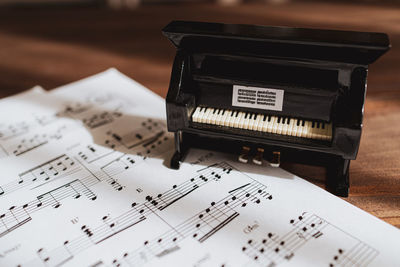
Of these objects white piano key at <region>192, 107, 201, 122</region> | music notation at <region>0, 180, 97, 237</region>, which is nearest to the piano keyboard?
white piano key at <region>192, 107, 201, 122</region>

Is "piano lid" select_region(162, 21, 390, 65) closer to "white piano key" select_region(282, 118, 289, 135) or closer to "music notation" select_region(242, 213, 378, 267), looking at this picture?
"white piano key" select_region(282, 118, 289, 135)

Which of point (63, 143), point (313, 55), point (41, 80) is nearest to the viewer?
point (313, 55)

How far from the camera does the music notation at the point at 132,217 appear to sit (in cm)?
102

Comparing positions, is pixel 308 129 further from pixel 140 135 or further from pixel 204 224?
pixel 140 135

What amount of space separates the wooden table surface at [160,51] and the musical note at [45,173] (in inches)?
25.7

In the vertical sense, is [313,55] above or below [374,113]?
above

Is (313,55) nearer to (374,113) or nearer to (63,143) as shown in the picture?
(374,113)

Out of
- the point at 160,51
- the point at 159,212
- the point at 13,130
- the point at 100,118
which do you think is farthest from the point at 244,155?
the point at 160,51

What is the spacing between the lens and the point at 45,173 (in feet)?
4.37

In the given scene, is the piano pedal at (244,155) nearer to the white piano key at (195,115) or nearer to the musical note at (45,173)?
the white piano key at (195,115)

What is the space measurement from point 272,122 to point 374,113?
66cm

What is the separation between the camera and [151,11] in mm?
2979

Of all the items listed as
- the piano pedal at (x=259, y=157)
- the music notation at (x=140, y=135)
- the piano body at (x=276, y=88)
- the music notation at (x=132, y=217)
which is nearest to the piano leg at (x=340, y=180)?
the piano body at (x=276, y=88)

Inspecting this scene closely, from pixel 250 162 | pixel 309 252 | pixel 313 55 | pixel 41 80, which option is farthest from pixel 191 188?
pixel 41 80
